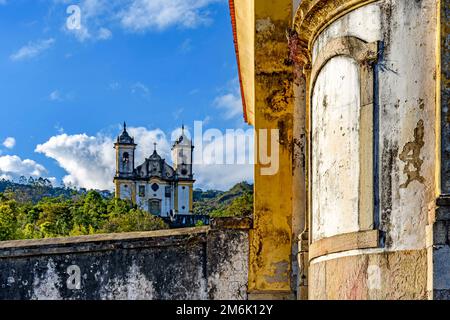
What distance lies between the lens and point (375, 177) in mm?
6039

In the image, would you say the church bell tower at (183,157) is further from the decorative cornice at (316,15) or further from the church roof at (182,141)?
the decorative cornice at (316,15)

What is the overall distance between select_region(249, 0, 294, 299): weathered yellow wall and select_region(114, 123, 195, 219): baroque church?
8381 centimetres

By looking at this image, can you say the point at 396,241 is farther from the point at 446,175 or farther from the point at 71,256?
the point at 71,256

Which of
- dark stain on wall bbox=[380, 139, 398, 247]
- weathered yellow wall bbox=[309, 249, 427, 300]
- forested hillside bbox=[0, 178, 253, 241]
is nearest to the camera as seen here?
weathered yellow wall bbox=[309, 249, 427, 300]

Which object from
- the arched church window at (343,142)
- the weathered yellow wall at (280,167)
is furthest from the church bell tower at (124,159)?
the arched church window at (343,142)

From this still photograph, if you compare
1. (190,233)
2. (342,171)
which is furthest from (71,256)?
(342,171)

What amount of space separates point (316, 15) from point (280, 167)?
2214 mm

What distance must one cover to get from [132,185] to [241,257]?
86174mm

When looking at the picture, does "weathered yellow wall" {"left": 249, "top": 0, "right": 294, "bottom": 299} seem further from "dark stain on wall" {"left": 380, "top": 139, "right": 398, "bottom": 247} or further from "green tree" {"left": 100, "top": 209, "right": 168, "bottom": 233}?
"green tree" {"left": 100, "top": 209, "right": 168, "bottom": 233}

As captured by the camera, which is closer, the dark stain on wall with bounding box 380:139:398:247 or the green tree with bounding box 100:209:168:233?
the dark stain on wall with bounding box 380:139:398:247

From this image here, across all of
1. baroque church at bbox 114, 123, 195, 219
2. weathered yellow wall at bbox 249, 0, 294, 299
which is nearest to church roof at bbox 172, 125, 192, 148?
baroque church at bbox 114, 123, 195, 219

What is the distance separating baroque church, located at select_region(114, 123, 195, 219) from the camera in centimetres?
9319

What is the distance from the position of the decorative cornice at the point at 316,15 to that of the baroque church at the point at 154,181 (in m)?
85.3

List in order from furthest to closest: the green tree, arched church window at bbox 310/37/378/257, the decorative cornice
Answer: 1. the green tree
2. the decorative cornice
3. arched church window at bbox 310/37/378/257
